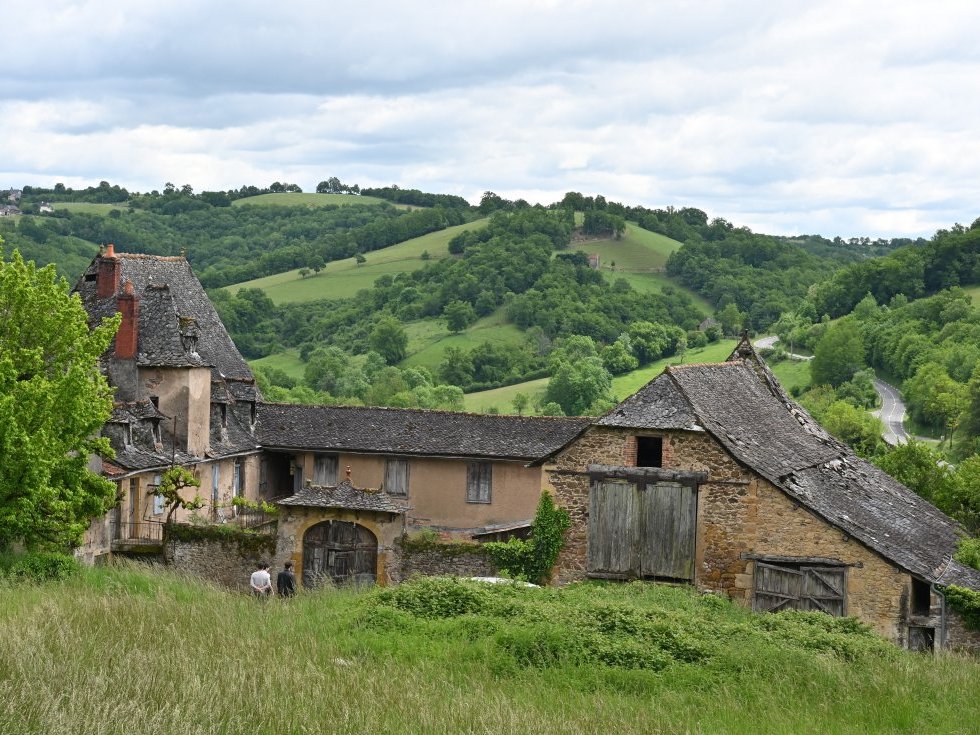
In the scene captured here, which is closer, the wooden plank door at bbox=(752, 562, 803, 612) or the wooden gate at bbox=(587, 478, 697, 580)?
the wooden plank door at bbox=(752, 562, 803, 612)

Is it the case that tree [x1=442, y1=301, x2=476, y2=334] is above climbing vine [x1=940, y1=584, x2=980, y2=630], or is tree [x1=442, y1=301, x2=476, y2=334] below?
above

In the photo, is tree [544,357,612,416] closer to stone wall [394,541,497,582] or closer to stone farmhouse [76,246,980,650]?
stone farmhouse [76,246,980,650]

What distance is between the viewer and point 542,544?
30969mm

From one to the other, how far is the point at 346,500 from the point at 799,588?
32.8 feet

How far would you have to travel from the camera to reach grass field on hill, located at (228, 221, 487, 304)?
413ft

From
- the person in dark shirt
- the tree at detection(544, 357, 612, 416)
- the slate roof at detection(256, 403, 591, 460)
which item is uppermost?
the tree at detection(544, 357, 612, 416)

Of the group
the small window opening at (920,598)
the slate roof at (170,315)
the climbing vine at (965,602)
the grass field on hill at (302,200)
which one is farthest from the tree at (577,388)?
the grass field on hill at (302,200)

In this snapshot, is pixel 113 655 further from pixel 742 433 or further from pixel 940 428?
pixel 940 428

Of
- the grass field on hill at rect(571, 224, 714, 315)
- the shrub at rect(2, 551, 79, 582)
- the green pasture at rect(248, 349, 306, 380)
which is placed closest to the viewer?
the shrub at rect(2, 551, 79, 582)

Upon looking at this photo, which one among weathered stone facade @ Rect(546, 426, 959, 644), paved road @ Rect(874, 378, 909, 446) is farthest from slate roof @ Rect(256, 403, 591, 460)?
paved road @ Rect(874, 378, 909, 446)

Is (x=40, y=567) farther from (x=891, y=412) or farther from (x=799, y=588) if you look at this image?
(x=891, y=412)

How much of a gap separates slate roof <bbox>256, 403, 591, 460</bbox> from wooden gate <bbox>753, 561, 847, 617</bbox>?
1178 cm

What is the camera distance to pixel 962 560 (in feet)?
101

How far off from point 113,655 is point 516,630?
6045 millimetres
